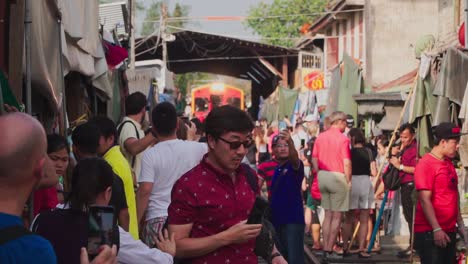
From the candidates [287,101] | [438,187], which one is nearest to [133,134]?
[438,187]

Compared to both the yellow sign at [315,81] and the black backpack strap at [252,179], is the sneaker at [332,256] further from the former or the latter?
the yellow sign at [315,81]

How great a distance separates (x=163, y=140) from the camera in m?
8.61

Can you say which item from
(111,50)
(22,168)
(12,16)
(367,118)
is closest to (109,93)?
(111,50)

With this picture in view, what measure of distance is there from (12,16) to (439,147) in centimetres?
408

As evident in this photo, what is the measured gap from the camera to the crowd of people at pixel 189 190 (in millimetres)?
3037

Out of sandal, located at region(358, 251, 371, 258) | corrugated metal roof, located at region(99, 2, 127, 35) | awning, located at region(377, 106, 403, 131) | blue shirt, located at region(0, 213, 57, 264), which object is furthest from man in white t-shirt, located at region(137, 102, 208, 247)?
corrugated metal roof, located at region(99, 2, 127, 35)

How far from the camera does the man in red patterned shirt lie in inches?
200

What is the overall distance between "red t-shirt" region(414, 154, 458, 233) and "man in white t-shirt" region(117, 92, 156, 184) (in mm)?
2779

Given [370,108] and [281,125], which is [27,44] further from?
A: [281,125]

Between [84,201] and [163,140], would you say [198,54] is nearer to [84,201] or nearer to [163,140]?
[163,140]

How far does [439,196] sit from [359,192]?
546 cm

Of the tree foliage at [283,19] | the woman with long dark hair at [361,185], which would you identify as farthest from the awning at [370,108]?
the tree foliage at [283,19]

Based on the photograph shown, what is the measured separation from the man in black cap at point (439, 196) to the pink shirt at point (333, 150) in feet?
15.1

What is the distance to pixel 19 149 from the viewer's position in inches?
116
